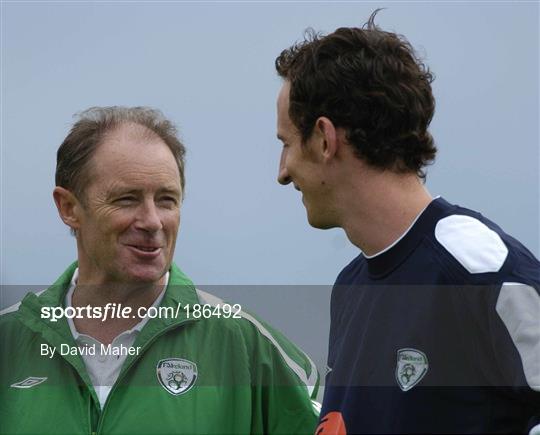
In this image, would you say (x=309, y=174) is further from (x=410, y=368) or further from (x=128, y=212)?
(x=128, y=212)

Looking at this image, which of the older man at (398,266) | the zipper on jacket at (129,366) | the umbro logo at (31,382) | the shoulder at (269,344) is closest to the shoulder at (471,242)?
the older man at (398,266)

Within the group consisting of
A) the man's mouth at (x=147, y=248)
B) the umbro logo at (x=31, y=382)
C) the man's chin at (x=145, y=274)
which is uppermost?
the man's mouth at (x=147, y=248)

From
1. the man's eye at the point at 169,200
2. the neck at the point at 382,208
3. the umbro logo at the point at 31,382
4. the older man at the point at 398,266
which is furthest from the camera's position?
the man's eye at the point at 169,200

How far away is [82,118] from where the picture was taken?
2908mm

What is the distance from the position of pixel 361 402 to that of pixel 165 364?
2.35 feet

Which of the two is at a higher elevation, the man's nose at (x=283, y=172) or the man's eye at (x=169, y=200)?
the man's eye at (x=169, y=200)

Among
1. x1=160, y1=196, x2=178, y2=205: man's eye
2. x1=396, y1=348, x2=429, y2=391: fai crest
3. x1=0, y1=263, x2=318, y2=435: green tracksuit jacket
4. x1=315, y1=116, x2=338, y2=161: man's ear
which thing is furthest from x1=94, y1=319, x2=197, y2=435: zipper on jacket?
x1=396, y1=348, x2=429, y2=391: fai crest

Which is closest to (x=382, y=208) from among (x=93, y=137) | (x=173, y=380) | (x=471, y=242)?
(x=471, y=242)

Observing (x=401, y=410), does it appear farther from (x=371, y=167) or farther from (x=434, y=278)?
(x=371, y=167)

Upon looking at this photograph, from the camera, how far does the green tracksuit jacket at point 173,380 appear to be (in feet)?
8.31

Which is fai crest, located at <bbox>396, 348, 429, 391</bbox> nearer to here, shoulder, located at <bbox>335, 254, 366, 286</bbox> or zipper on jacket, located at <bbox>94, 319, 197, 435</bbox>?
shoulder, located at <bbox>335, 254, 366, 286</bbox>

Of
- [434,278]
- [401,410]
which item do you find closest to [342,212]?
[434,278]

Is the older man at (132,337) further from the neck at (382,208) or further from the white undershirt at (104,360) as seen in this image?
the neck at (382,208)

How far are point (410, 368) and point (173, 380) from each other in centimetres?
79
